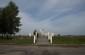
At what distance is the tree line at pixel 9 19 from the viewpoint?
48125 millimetres

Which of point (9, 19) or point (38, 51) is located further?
point (9, 19)

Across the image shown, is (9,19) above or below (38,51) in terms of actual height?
above

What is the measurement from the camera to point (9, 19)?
4784cm

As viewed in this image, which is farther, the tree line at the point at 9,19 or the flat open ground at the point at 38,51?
the tree line at the point at 9,19

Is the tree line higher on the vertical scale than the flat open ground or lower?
higher

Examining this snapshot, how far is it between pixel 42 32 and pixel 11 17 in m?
15.8

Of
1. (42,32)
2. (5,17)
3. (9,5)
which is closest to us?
(5,17)

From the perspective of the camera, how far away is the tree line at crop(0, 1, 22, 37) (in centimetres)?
4812

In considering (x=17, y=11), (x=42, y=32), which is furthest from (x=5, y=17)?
(x=42, y=32)

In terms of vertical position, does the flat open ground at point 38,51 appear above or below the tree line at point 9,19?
below

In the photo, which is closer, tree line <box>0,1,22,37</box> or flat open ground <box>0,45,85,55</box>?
flat open ground <box>0,45,85,55</box>

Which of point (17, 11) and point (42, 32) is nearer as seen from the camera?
point (17, 11)

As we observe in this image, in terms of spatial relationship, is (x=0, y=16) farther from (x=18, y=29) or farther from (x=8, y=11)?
(x=18, y=29)

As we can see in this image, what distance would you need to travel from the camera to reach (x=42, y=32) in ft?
201
